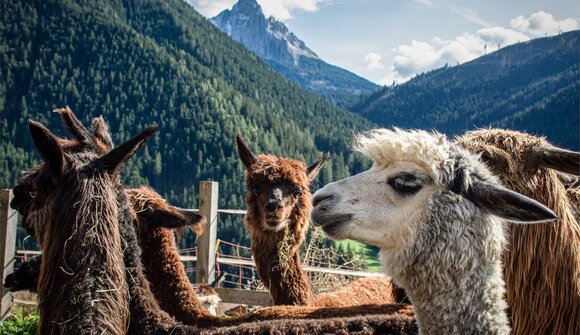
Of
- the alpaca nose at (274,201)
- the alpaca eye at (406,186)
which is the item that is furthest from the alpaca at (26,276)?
the alpaca eye at (406,186)

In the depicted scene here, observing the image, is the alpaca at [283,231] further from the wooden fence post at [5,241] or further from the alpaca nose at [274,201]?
the wooden fence post at [5,241]

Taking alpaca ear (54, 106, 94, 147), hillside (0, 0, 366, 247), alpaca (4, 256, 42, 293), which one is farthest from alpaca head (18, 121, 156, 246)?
hillside (0, 0, 366, 247)

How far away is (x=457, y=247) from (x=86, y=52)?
500 ft

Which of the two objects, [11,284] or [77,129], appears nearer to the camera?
[77,129]

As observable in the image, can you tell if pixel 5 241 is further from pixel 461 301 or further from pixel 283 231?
pixel 461 301

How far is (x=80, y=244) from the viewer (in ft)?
8.01

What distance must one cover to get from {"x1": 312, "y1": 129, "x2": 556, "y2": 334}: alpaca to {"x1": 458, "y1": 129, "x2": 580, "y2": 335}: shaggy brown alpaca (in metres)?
0.54

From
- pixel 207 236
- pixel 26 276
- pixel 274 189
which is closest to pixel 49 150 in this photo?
pixel 26 276

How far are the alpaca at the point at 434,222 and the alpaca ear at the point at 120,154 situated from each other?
956 mm

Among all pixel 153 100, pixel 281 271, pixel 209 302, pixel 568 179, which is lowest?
pixel 209 302

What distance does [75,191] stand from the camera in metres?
2.53

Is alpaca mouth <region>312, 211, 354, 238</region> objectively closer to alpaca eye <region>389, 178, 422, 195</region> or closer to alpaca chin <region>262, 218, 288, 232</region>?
alpaca eye <region>389, 178, 422, 195</region>

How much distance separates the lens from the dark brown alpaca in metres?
2.38

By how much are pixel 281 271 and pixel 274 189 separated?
2.70ft
